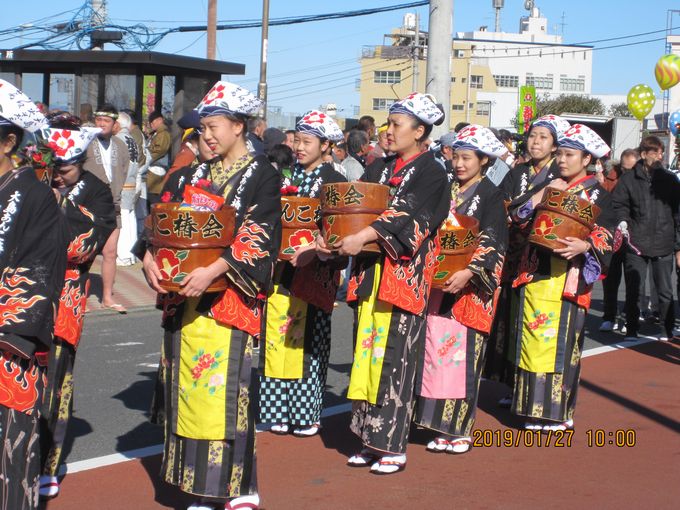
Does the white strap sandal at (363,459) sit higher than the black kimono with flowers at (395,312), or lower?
lower

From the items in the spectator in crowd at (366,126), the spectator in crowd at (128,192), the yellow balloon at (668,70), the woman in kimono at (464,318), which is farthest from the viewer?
the yellow balloon at (668,70)

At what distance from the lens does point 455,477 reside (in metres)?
6.05

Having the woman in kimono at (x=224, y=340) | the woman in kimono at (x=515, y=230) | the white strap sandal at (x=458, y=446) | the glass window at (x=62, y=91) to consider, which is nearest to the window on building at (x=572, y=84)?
the glass window at (x=62, y=91)

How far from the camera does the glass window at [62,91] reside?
17125 mm

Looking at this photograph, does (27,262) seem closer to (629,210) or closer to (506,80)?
(629,210)

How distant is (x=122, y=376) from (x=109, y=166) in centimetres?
434

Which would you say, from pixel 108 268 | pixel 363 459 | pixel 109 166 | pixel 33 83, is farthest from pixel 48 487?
pixel 33 83

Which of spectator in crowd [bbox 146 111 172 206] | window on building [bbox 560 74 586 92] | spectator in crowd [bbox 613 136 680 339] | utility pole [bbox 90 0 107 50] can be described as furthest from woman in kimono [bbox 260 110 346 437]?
window on building [bbox 560 74 586 92]

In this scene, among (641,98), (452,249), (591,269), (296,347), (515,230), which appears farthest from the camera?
(641,98)

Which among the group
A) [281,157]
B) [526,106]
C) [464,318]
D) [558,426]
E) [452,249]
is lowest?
[558,426]

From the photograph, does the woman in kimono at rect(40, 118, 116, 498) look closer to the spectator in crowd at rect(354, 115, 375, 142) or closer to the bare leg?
the bare leg

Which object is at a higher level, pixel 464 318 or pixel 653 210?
pixel 653 210

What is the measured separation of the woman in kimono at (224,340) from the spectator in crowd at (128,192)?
8035 millimetres

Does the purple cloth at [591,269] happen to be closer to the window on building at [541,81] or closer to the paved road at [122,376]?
the paved road at [122,376]
